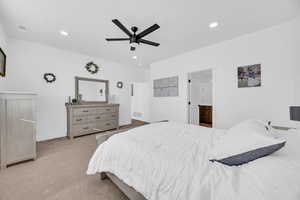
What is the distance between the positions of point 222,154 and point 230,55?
2805mm

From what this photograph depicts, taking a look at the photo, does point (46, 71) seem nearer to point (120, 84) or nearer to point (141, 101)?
point (120, 84)

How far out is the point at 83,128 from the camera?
3.54 meters

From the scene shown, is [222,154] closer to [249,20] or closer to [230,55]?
[249,20]

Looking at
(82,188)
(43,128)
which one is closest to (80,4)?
(82,188)

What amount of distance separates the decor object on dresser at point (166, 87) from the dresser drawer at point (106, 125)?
189 cm

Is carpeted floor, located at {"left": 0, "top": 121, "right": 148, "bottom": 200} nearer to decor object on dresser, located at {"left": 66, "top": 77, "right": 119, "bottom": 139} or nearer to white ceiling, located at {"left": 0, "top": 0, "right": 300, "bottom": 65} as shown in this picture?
decor object on dresser, located at {"left": 66, "top": 77, "right": 119, "bottom": 139}

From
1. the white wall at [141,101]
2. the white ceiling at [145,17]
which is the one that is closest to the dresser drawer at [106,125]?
the white wall at [141,101]

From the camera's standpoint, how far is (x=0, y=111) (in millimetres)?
1910

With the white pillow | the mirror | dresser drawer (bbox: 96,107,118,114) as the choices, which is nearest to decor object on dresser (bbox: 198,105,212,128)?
dresser drawer (bbox: 96,107,118,114)

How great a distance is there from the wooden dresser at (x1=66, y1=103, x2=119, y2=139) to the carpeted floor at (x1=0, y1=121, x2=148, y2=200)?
1007mm

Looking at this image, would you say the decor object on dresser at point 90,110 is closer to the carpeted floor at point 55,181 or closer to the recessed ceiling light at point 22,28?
the carpeted floor at point 55,181

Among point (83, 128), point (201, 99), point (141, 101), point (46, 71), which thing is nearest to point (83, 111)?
point (83, 128)

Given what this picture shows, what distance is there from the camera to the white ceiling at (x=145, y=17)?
5.79 ft

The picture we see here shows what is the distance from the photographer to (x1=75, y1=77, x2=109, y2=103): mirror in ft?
12.3
